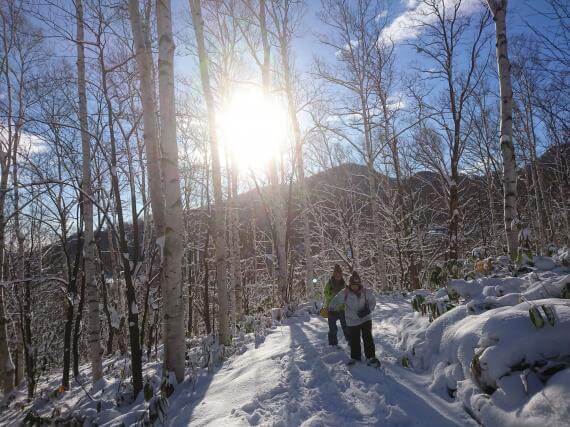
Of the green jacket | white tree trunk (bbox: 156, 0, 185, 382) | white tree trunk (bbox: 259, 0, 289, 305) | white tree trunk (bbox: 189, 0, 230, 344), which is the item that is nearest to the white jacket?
the green jacket

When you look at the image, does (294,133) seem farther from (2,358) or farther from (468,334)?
(2,358)

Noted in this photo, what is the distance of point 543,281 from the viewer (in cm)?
378

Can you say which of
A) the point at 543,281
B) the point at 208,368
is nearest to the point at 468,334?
the point at 543,281

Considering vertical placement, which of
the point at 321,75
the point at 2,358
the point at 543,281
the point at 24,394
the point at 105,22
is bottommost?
the point at 24,394

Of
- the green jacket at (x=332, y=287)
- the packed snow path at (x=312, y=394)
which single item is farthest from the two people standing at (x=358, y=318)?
the green jacket at (x=332, y=287)

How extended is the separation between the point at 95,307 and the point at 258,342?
377cm

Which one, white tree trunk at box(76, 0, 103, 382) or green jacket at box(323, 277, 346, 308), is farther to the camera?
white tree trunk at box(76, 0, 103, 382)

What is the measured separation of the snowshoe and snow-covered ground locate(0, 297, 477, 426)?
6 centimetres

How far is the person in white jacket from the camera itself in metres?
4.46

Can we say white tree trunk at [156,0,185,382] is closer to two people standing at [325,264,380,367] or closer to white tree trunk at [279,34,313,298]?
two people standing at [325,264,380,367]

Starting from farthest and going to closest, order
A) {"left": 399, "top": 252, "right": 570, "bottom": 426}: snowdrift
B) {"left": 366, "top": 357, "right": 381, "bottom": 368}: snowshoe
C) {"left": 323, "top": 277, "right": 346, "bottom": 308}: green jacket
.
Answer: {"left": 323, "top": 277, "right": 346, "bottom": 308}: green jacket, {"left": 366, "top": 357, "right": 381, "bottom": 368}: snowshoe, {"left": 399, "top": 252, "right": 570, "bottom": 426}: snowdrift

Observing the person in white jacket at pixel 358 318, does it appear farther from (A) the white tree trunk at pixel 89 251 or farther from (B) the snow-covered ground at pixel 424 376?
(A) the white tree trunk at pixel 89 251

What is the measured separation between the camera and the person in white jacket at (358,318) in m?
4.46

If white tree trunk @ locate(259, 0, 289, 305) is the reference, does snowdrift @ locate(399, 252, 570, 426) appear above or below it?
below
